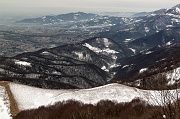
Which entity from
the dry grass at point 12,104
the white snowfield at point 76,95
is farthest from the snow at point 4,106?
the white snowfield at point 76,95

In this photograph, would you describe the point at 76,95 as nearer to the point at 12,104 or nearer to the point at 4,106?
the point at 12,104

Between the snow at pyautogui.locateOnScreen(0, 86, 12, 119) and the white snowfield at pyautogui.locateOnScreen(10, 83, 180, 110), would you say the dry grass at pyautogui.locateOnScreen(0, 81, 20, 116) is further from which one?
the white snowfield at pyautogui.locateOnScreen(10, 83, 180, 110)

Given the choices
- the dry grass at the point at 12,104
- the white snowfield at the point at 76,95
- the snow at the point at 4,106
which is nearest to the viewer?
the snow at the point at 4,106

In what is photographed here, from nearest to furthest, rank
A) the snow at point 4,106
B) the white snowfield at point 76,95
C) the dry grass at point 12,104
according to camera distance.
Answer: the snow at point 4,106
the dry grass at point 12,104
the white snowfield at point 76,95

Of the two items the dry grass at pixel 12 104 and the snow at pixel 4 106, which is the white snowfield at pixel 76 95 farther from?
the snow at pixel 4 106

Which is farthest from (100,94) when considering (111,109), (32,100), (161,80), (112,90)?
(161,80)

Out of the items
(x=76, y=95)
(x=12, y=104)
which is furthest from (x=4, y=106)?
(x=76, y=95)

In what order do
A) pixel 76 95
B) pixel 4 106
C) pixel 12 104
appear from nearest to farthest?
pixel 4 106, pixel 12 104, pixel 76 95

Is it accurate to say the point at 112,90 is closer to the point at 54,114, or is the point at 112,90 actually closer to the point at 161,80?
the point at 54,114

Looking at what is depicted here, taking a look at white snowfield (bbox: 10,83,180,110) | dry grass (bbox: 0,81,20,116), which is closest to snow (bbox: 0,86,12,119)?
dry grass (bbox: 0,81,20,116)

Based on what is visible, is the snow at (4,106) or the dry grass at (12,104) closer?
the snow at (4,106)

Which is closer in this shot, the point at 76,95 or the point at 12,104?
the point at 12,104
